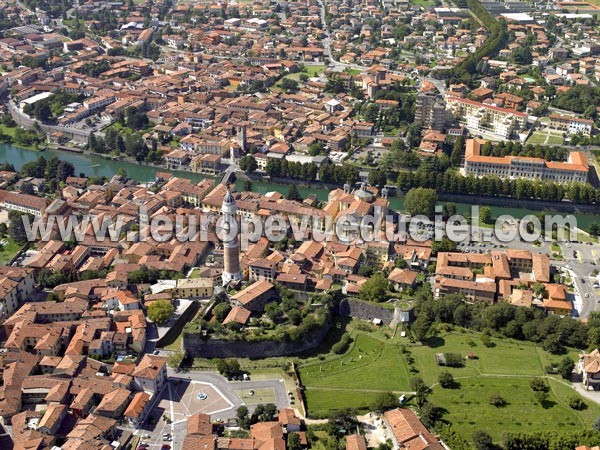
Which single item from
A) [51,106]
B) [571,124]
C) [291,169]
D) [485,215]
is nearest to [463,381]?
[485,215]

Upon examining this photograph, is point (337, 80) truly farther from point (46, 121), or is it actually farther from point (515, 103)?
point (46, 121)

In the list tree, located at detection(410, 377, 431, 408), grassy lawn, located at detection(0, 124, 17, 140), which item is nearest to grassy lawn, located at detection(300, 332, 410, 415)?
tree, located at detection(410, 377, 431, 408)

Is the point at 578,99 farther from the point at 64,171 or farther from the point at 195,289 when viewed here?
the point at 64,171

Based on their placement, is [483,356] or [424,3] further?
[424,3]

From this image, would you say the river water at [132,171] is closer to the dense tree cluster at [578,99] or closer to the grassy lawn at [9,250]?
the grassy lawn at [9,250]

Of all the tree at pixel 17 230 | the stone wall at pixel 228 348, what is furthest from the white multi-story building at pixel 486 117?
the tree at pixel 17 230

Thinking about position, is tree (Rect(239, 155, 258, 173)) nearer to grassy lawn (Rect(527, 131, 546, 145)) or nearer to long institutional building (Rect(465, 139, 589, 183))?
long institutional building (Rect(465, 139, 589, 183))

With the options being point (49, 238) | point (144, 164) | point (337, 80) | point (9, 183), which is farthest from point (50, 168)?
point (337, 80)
